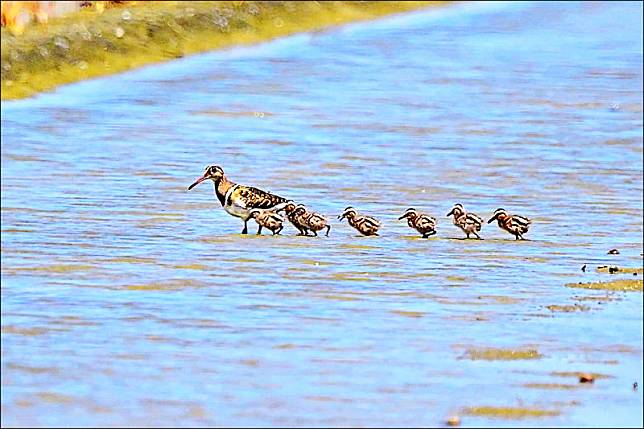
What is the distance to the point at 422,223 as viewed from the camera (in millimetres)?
11906

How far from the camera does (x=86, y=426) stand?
7387mm

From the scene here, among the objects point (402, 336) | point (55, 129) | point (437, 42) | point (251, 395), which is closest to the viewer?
point (251, 395)

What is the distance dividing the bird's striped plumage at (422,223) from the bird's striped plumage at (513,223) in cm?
38

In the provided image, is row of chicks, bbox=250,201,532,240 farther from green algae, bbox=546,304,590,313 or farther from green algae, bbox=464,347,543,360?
green algae, bbox=464,347,543,360

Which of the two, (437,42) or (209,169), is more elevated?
(437,42)

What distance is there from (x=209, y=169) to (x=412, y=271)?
2533 millimetres

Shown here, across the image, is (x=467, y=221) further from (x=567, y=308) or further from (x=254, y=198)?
(x=567, y=308)

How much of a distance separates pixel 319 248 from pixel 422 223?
0.70 m

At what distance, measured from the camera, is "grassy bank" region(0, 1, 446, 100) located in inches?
749

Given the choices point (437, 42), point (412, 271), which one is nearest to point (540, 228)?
point (412, 271)

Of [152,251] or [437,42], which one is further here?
[437,42]

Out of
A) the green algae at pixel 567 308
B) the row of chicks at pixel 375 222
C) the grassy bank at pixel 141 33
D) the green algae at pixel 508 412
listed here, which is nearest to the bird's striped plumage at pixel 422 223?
the row of chicks at pixel 375 222

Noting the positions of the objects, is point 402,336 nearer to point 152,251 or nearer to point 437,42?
point 152,251

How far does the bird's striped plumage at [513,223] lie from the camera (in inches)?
467
